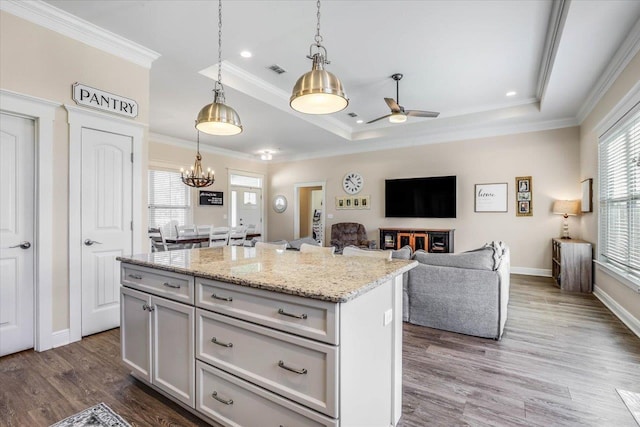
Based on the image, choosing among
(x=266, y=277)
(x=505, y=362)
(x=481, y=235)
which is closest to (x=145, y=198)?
(x=266, y=277)

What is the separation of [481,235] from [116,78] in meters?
6.56

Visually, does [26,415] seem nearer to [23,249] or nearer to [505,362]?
[23,249]

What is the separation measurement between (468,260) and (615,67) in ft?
9.45

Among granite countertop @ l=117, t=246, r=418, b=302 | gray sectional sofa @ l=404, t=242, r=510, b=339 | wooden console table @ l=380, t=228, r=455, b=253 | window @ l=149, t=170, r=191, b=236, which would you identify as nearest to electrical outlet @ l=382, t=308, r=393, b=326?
granite countertop @ l=117, t=246, r=418, b=302

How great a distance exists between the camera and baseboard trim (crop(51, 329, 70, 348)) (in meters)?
2.86

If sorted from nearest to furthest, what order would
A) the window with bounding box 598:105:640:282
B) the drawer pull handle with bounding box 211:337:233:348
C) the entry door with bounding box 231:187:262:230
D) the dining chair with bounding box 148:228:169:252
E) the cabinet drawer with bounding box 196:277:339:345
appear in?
the cabinet drawer with bounding box 196:277:339:345
the drawer pull handle with bounding box 211:337:233:348
the window with bounding box 598:105:640:282
the dining chair with bounding box 148:228:169:252
the entry door with bounding box 231:187:262:230

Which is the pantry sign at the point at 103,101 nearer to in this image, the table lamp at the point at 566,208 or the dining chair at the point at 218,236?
the dining chair at the point at 218,236

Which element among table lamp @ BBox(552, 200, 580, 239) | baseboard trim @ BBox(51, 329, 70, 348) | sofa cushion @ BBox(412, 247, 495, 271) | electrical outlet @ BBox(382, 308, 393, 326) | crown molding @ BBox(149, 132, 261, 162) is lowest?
baseboard trim @ BBox(51, 329, 70, 348)

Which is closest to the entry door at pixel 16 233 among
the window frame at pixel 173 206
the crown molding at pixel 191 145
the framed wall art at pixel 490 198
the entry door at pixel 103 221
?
the entry door at pixel 103 221

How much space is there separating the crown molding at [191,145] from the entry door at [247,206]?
0.93 m

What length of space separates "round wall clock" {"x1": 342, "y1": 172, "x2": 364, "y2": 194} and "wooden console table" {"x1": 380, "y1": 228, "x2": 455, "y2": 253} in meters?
1.39

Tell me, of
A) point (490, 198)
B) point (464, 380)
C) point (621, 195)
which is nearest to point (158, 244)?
point (464, 380)

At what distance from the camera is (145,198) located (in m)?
3.63

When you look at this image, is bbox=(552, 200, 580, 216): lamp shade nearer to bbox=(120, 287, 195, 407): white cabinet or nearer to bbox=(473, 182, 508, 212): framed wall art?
bbox=(473, 182, 508, 212): framed wall art
